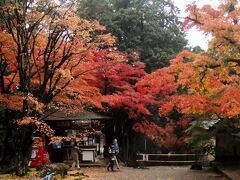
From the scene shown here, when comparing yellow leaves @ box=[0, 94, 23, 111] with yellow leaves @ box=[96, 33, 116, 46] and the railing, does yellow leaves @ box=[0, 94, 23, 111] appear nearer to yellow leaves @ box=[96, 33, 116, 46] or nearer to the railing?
yellow leaves @ box=[96, 33, 116, 46]

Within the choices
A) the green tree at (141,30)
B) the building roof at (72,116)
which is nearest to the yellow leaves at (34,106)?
the building roof at (72,116)

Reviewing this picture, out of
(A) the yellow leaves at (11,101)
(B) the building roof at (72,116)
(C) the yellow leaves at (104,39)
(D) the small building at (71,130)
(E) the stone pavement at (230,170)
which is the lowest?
(E) the stone pavement at (230,170)

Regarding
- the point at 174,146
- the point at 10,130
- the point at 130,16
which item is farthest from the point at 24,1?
the point at 174,146

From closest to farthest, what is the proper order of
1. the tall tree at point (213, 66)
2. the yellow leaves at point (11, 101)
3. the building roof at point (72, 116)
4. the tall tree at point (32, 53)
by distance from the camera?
the tall tree at point (213, 66), the tall tree at point (32, 53), the yellow leaves at point (11, 101), the building roof at point (72, 116)

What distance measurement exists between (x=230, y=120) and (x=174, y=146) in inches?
460

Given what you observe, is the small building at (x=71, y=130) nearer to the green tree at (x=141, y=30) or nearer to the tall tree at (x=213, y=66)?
the tall tree at (x=213, y=66)

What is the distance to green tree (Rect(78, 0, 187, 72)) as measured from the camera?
92.2ft

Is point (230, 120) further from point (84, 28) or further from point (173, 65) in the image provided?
point (84, 28)

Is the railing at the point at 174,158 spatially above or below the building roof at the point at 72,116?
below

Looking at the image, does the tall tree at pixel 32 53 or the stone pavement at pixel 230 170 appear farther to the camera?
the stone pavement at pixel 230 170

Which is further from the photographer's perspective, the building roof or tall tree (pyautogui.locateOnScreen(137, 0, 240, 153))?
the building roof

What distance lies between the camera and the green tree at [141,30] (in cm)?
2809

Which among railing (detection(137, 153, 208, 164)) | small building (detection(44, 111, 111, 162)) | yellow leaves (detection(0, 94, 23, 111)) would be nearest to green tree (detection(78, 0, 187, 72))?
railing (detection(137, 153, 208, 164))

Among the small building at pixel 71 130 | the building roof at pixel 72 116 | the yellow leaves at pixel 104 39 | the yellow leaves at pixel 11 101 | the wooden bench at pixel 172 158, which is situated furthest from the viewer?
the wooden bench at pixel 172 158
